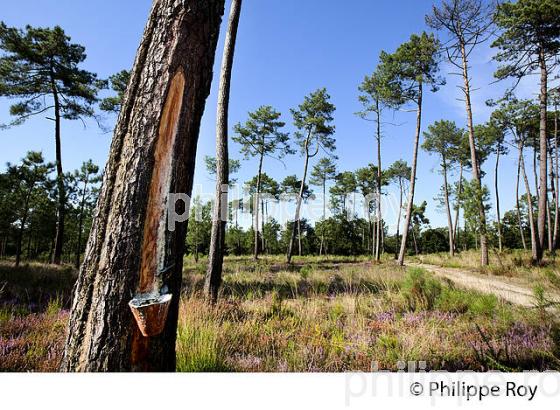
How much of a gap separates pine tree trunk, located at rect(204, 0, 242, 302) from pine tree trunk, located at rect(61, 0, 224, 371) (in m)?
3.96

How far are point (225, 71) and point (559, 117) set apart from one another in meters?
26.8

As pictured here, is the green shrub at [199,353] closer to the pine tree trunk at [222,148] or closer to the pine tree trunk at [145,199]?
the pine tree trunk at [145,199]

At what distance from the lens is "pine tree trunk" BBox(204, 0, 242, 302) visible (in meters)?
5.68

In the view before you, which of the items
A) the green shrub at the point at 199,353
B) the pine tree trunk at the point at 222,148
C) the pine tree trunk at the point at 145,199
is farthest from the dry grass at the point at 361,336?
the pine tree trunk at the point at 222,148

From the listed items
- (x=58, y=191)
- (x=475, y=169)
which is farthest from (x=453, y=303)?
(x=58, y=191)

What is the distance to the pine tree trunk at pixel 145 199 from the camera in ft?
4.92

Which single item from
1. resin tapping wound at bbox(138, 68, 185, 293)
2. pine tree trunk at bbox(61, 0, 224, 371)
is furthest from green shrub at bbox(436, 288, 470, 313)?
resin tapping wound at bbox(138, 68, 185, 293)

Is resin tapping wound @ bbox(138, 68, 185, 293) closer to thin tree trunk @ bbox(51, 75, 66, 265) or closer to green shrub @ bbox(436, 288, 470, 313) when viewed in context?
green shrub @ bbox(436, 288, 470, 313)

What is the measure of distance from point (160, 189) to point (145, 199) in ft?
0.33

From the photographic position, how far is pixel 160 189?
1605 millimetres

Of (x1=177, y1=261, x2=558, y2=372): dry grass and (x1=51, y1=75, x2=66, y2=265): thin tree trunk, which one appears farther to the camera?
(x1=51, y1=75, x2=66, y2=265): thin tree trunk

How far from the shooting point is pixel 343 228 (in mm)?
40875
